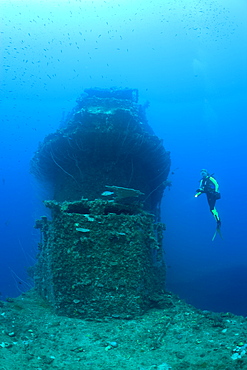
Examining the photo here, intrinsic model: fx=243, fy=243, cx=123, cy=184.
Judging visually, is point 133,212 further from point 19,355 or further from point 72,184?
point 19,355

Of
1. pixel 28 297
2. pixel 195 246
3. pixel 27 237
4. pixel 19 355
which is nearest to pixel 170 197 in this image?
pixel 195 246

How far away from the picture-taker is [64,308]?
6246 mm

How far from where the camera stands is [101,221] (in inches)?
266

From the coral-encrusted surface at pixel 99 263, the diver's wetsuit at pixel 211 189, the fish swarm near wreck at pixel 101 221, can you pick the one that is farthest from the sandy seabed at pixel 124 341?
the diver's wetsuit at pixel 211 189

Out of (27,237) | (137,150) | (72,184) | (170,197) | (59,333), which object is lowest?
(59,333)

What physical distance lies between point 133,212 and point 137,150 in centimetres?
293

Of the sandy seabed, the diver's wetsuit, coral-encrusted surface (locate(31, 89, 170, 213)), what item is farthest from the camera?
the diver's wetsuit

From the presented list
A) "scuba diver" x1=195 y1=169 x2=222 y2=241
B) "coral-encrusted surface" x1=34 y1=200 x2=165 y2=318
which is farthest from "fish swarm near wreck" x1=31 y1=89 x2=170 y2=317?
"scuba diver" x1=195 y1=169 x2=222 y2=241

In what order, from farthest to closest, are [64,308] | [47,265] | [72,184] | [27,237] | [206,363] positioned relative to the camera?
[27,237]
[72,184]
[47,265]
[64,308]
[206,363]

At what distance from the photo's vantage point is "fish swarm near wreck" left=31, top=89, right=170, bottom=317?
20.8 ft

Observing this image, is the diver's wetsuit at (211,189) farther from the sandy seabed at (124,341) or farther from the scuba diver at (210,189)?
the sandy seabed at (124,341)

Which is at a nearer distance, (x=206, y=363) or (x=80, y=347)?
(x=206, y=363)

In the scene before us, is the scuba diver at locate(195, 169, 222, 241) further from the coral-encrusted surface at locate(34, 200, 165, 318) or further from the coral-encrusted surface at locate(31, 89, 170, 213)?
the coral-encrusted surface at locate(34, 200, 165, 318)

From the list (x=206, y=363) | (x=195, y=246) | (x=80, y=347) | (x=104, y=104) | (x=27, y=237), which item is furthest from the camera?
(x=27, y=237)
